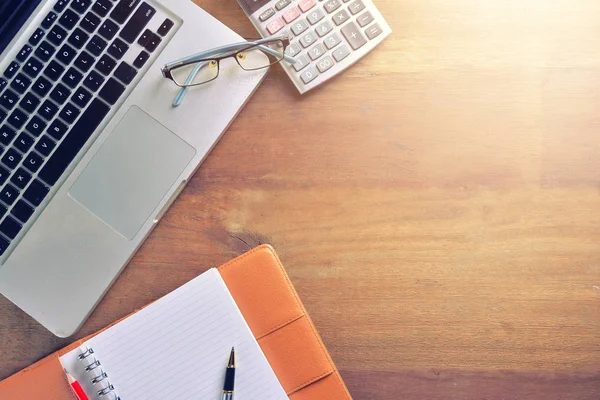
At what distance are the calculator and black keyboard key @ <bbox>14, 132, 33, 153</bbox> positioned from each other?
0.94 feet

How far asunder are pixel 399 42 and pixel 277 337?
0.37 meters

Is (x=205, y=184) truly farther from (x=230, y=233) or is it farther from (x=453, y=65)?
(x=453, y=65)

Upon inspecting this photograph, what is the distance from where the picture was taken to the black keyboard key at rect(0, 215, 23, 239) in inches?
25.6

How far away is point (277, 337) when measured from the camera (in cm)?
66

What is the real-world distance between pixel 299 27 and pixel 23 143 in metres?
0.34

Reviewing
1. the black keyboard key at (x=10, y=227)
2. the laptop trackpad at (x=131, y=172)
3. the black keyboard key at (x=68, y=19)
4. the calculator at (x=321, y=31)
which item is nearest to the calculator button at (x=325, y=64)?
the calculator at (x=321, y=31)

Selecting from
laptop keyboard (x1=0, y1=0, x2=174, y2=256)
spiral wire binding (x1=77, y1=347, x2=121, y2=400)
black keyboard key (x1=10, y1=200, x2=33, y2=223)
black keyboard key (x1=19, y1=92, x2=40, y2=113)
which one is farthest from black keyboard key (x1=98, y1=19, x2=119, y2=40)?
spiral wire binding (x1=77, y1=347, x2=121, y2=400)

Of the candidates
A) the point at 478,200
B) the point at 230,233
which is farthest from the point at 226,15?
the point at 478,200

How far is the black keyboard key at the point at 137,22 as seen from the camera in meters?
0.66

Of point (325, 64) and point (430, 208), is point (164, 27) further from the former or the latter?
point (430, 208)

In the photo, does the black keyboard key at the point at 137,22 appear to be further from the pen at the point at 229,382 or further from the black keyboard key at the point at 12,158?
the pen at the point at 229,382

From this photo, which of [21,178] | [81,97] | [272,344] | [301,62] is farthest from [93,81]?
[272,344]

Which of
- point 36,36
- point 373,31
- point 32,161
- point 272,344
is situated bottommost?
point 272,344

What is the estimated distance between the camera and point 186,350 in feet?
2.15
